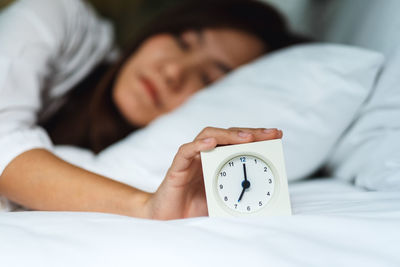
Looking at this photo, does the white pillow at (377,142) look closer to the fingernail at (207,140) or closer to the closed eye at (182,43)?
the fingernail at (207,140)

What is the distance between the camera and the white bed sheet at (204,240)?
1.31 feet

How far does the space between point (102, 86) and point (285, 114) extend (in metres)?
0.60

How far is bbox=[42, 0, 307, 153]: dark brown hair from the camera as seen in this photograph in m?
1.09

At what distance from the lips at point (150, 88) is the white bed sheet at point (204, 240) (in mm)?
606

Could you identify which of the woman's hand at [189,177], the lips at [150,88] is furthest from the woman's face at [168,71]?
the woman's hand at [189,177]

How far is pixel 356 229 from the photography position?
1.45 ft

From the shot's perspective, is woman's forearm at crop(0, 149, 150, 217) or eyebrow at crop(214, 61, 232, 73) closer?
woman's forearm at crop(0, 149, 150, 217)

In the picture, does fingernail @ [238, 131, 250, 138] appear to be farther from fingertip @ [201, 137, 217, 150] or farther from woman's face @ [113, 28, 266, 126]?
woman's face @ [113, 28, 266, 126]

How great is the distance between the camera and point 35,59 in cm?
82

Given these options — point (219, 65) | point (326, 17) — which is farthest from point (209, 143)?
point (326, 17)

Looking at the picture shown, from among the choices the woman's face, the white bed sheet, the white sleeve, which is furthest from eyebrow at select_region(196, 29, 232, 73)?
the white bed sheet

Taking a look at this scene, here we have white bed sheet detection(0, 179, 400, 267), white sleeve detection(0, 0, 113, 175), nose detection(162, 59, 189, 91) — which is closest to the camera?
white bed sheet detection(0, 179, 400, 267)

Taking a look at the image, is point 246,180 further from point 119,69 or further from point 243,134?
point 119,69

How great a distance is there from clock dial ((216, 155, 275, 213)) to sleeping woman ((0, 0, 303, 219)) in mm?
38
